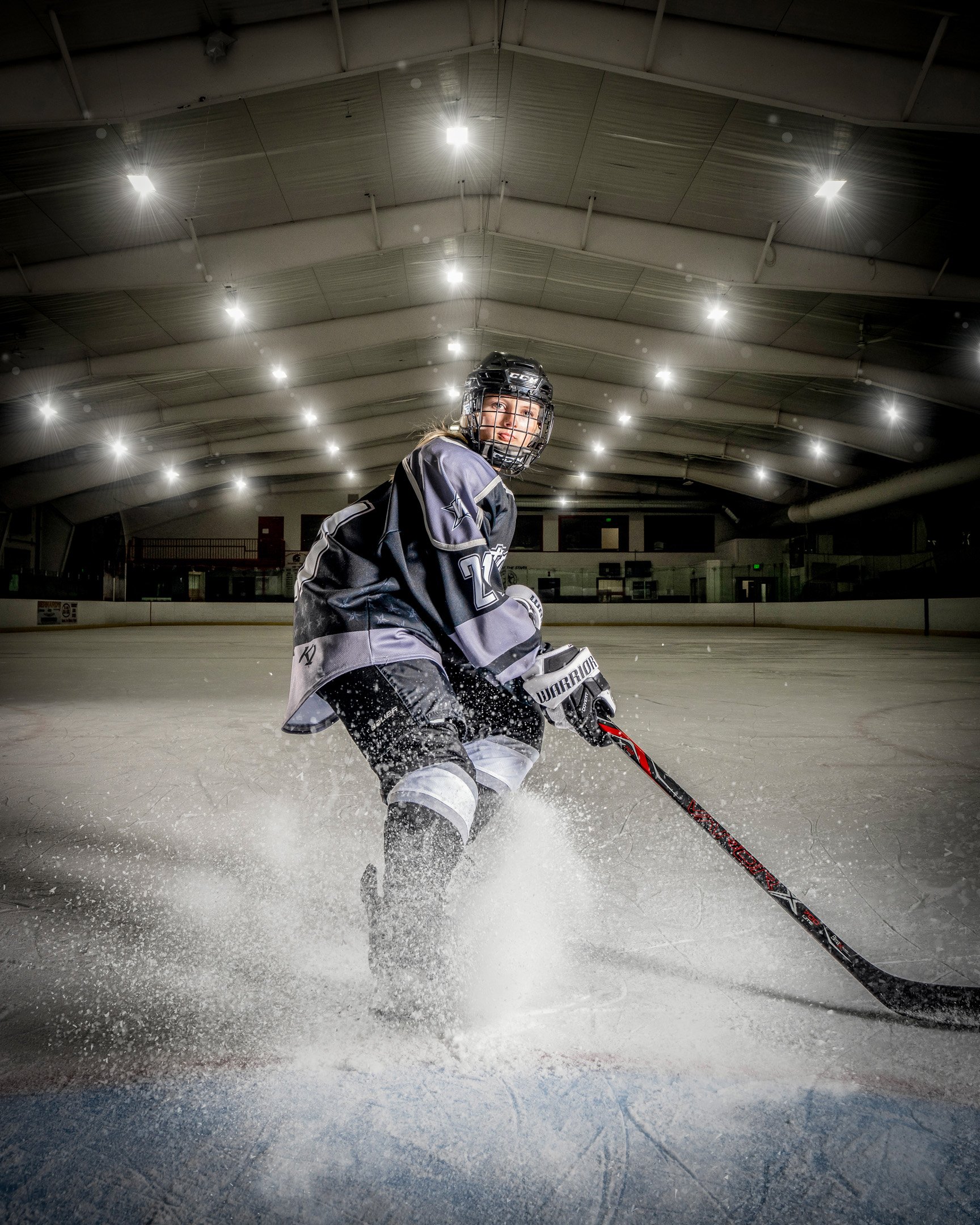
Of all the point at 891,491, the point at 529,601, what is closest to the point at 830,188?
the point at 529,601

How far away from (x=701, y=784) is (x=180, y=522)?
1142 inches

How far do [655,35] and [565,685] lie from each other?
8180 millimetres

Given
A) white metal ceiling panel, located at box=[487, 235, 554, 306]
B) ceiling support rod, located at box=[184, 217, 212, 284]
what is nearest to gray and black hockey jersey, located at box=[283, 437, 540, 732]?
ceiling support rod, located at box=[184, 217, 212, 284]

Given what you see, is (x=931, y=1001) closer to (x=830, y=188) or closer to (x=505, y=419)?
(x=505, y=419)

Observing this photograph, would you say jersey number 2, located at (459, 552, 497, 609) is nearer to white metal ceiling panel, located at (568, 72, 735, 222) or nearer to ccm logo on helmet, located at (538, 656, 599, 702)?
ccm logo on helmet, located at (538, 656, 599, 702)

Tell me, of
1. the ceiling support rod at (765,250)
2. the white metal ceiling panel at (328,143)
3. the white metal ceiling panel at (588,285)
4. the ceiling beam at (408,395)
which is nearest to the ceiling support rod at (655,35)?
the white metal ceiling panel at (328,143)

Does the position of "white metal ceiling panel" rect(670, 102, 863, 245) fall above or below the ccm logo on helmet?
above

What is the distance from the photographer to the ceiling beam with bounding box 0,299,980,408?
557 inches

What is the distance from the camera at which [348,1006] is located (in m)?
1.39

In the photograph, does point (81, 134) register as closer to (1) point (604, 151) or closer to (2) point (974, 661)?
(1) point (604, 151)

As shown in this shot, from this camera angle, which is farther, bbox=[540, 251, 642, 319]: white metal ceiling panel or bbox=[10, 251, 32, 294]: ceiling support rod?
bbox=[540, 251, 642, 319]: white metal ceiling panel

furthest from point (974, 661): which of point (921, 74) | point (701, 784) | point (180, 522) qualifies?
point (180, 522)

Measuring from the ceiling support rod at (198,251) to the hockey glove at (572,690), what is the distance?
11338 millimetres

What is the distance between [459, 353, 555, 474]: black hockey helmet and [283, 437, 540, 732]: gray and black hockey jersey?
126mm
